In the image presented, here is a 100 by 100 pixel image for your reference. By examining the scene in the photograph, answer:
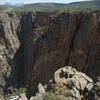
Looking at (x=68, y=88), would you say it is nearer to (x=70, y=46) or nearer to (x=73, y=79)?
(x=73, y=79)

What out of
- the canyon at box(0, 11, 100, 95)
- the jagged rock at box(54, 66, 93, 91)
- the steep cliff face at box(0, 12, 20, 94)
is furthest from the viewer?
the steep cliff face at box(0, 12, 20, 94)

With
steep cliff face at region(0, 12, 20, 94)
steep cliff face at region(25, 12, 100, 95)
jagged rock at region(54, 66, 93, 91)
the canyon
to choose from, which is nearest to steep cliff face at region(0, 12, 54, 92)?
steep cliff face at region(0, 12, 20, 94)

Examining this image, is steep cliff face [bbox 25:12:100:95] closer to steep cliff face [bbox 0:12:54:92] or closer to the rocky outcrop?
the rocky outcrop

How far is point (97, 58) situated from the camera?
3400cm

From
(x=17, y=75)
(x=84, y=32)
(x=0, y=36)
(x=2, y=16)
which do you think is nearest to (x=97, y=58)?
(x=84, y=32)

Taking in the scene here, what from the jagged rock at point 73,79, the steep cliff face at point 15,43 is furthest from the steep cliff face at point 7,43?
the jagged rock at point 73,79

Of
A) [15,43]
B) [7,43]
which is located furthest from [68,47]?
[15,43]

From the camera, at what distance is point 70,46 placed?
1507 inches

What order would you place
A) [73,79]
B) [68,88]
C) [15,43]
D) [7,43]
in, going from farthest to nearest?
[15,43], [7,43], [73,79], [68,88]

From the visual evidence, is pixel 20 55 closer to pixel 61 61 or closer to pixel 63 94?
pixel 61 61

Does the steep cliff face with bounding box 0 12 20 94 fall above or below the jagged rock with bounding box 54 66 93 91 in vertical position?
below

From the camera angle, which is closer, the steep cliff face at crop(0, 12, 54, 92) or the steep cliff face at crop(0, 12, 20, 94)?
the steep cliff face at crop(0, 12, 54, 92)

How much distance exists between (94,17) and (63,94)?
23.7 m

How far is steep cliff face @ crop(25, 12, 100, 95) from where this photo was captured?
115ft
